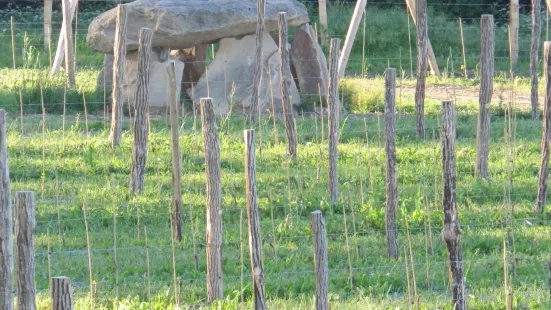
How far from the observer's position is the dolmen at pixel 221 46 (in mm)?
12234

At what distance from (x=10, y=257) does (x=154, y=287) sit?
1.66 m

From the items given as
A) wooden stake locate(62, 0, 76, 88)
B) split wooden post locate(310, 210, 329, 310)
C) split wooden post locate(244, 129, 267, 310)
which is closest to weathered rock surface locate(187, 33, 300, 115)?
wooden stake locate(62, 0, 76, 88)

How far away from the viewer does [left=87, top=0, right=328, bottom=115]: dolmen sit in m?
12.2

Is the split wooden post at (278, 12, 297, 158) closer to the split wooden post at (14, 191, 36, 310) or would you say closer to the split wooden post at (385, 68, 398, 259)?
the split wooden post at (385, 68, 398, 259)

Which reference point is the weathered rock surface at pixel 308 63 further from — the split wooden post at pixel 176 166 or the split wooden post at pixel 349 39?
the split wooden post at pixel 176 166

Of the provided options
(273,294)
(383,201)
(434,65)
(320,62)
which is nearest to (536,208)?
(383,201)

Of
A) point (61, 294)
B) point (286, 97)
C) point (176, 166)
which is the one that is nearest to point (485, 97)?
point (286, 97)

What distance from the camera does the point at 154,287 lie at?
5.88 meters

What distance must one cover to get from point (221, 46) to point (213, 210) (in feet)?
25.4

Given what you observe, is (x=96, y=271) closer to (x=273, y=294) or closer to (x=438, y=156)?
(x=273, y=294)

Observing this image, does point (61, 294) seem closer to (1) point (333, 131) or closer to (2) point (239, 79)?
(1) point (333, 131)

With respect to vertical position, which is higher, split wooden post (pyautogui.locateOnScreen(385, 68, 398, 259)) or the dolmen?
the dolmen

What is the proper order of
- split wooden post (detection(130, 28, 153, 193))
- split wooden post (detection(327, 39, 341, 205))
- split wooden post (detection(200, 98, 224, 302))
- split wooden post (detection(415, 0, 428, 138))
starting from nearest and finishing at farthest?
split wooden post (detection(200, 98, 224, 302))
split wooden post (detection(327, 39, 341, 205))
split wooden post (detection(130, 28, 153, 193))
split wooden post (detection(415, 0, 428, 138))

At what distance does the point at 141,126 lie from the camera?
8078 millimetres
